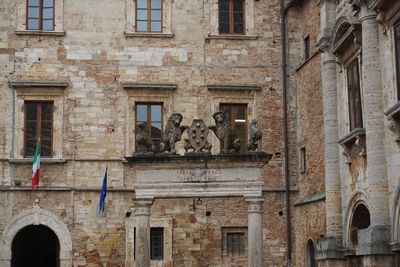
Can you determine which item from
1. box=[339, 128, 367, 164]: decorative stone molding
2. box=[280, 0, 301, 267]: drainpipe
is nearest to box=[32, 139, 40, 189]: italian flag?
box=[280, 0, 301, 267]: drainpipe

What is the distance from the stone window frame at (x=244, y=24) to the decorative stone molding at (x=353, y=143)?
281 inches

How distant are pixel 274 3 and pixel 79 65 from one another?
6.46m

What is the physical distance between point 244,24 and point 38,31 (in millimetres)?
6403

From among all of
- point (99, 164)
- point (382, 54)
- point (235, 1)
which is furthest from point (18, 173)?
point (382, 54)

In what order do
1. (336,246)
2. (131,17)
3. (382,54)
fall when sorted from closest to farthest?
(382,54), (336,246), (131,17)

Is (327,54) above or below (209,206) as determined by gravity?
above

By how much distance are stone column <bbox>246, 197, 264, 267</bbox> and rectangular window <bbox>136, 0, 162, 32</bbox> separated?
27.0 ft

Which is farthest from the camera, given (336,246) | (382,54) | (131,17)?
(131,17)

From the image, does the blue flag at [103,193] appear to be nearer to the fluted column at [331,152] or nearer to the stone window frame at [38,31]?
the stone window frame at [38,31]

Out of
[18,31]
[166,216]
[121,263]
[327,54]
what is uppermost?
[18,31]

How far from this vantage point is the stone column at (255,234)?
679 inches

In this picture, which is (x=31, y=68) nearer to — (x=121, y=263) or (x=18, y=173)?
(x=18, y=173)

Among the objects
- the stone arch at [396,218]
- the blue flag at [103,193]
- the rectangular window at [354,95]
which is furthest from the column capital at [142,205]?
the stone arch at [396,218]

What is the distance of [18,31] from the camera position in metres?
23.1
